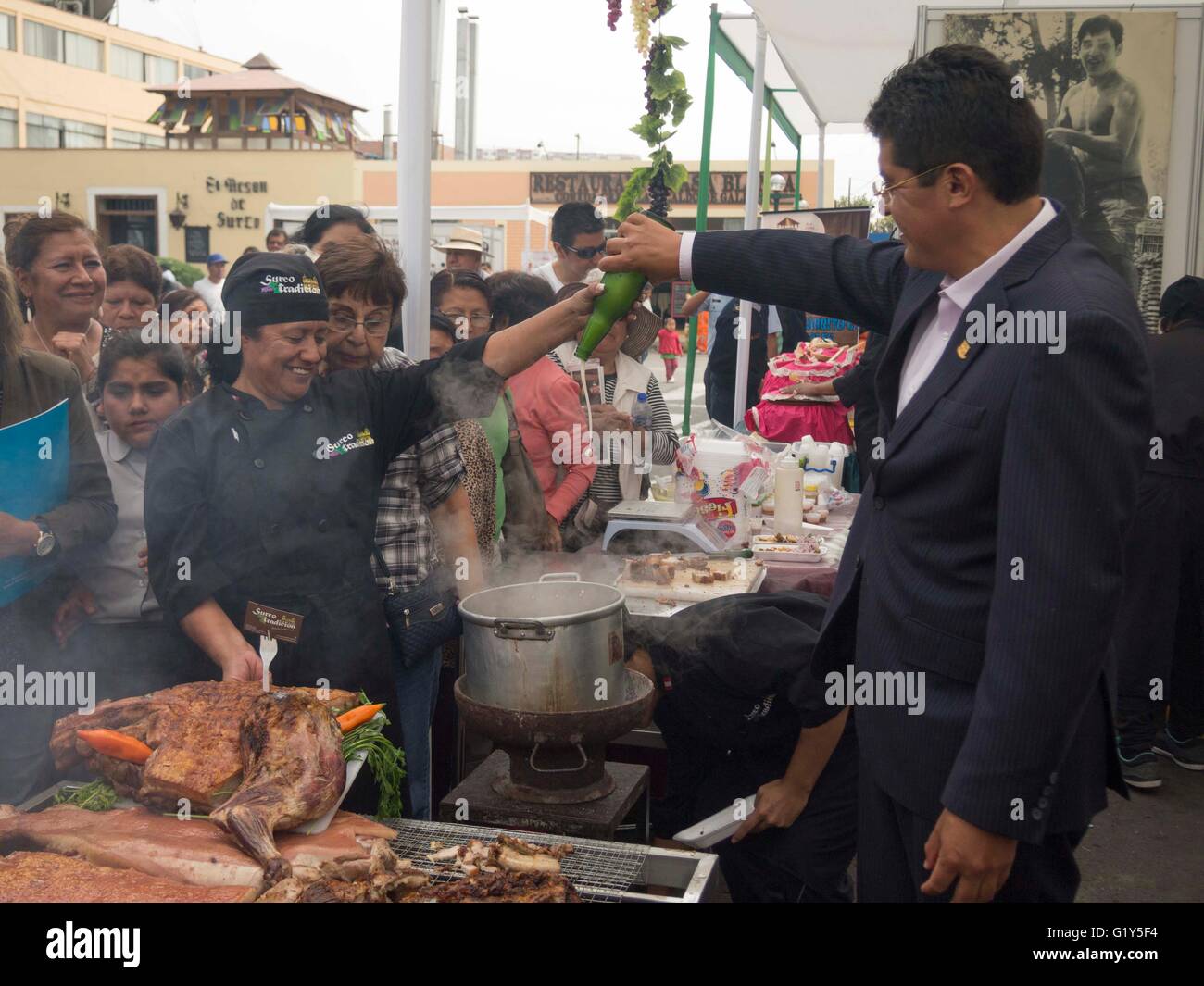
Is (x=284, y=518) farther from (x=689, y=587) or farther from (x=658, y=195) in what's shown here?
(x=689, y=587)

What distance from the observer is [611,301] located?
2496 mm

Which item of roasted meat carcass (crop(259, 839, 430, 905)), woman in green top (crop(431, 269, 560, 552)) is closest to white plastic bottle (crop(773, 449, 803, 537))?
woman in green top (crop(431, 269, 560, 552))

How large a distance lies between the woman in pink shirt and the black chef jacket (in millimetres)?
1847

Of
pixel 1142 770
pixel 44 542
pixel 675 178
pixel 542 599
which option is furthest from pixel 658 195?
pixel 1142 770

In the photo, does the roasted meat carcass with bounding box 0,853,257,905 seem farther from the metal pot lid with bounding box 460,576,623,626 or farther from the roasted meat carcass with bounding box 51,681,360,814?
the metal pot lid with bounding box 460,576,623,626

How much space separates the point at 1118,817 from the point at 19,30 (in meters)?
30.0

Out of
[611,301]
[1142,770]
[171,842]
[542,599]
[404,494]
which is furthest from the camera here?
[1142,770]

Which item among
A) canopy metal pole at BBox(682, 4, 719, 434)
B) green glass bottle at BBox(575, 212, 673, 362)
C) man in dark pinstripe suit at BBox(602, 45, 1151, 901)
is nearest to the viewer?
man in dark pinstripe suit at BBox(602, 45, 1151, 901)

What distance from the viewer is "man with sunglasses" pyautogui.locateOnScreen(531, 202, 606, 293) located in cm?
579

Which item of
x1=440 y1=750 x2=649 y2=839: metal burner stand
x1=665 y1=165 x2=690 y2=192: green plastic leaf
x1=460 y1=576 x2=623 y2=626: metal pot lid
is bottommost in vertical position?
x1=440 y1=750 x2=649 y2=839: metal burner stand

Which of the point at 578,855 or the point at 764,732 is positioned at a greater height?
the point at 578,855

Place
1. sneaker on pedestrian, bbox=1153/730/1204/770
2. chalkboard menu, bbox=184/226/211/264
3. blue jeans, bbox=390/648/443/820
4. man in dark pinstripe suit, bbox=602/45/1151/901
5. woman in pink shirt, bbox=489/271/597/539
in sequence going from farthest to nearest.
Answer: chalkboard menu, bbox=184/226/211/264
sneaker on pedestrian, bbox=1153/730/1204/770
woman in pink shirt, bbox=489/271/597/539
blue jeans, bbox=390/648/443/820
man in dark pinstripe suit, bbox=602/45/1151/901

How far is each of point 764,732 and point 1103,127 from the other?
390 centimetres

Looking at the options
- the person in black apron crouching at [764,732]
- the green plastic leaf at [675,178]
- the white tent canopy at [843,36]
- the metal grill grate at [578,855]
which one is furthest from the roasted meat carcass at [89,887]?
the white tent canopy at [843,36]
